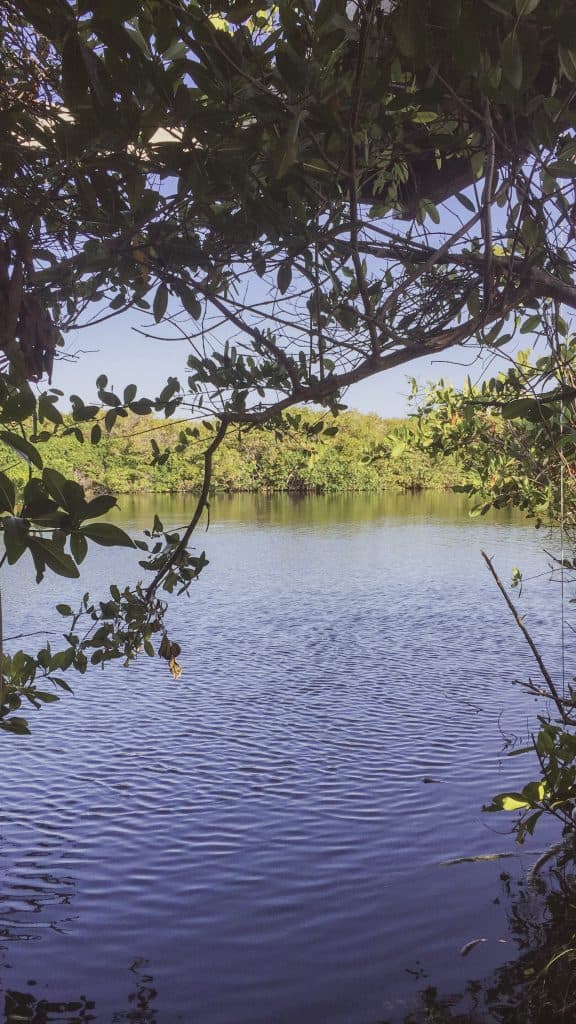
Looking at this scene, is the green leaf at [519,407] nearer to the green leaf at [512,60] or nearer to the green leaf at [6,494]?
the green leaf at [512,60]

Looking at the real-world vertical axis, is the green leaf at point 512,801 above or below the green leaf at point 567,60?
below

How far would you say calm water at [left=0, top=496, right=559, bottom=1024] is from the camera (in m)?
3.57

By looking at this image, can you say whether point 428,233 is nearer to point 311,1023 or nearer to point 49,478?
point 49,478

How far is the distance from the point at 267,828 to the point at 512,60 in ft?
15.4

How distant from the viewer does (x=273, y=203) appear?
185 centimetres

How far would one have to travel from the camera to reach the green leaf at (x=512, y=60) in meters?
1.09

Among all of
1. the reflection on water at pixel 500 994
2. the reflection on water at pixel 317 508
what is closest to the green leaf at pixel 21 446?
the reflection on water at pixel 500 994

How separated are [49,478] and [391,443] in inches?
127

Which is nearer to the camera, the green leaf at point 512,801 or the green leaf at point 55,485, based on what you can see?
the green leaf at point 55,485

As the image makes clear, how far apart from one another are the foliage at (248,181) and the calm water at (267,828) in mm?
1723

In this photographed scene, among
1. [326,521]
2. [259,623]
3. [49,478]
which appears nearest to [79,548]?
[49,478]

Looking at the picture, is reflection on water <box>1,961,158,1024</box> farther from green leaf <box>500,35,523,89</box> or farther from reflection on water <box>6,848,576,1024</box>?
green leaf <box>500,35,523,89</box>

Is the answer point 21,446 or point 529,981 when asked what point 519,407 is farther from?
point 529,981

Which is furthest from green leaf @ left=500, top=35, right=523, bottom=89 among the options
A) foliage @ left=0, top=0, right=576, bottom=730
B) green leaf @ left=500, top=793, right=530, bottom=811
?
green leaf @ left=500, top=793, right=530, bottom=811
